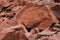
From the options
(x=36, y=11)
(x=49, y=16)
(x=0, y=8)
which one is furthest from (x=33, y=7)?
(x=0, y=8)

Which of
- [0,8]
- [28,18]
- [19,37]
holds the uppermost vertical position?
[19,37]

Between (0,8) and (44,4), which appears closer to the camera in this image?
(44,4)

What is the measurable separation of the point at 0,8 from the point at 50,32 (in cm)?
222

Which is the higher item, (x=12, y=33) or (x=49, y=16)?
(x=12, y=33)

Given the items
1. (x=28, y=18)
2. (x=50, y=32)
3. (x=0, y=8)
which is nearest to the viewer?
(x=50, y=32)

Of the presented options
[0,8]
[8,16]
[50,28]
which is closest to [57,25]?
[50,28]

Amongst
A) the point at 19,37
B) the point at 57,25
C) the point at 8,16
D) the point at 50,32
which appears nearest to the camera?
the point at 19,37

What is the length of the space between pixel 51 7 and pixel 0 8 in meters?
1.74

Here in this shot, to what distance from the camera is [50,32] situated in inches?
97.4

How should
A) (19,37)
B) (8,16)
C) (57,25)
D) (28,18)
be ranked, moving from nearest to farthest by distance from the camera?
1. (19,37)
2. (57,25)
3. (28,18)
4. (8,16)

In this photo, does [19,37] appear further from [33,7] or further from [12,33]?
[33,7]

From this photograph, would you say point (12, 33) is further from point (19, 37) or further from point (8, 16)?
point (8, 16)

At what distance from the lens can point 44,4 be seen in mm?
3020

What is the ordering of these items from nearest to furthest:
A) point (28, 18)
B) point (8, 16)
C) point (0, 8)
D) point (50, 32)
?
point (50, 32) < point (28, 18) < point (8, 16) < point (0, 8)
